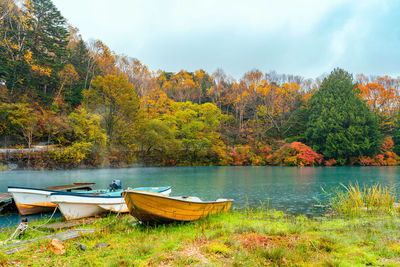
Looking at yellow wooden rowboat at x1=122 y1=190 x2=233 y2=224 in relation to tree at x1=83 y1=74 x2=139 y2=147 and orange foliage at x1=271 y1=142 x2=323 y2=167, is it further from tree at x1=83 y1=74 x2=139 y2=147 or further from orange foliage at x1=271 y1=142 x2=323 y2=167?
orange foliage at x1=271 y1=142 x2=323 y2=167

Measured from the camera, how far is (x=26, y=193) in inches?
428

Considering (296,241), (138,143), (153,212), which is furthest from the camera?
(138,143)

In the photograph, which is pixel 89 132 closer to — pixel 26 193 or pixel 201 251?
pixel 26 193

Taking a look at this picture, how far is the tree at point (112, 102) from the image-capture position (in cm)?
4084

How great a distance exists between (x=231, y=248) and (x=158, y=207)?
275 centimetres

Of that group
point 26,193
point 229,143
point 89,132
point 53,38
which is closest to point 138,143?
point 89,132

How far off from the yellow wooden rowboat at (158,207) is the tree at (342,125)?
139 ft

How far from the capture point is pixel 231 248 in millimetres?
5297

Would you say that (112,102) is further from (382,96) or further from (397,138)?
(382,96)

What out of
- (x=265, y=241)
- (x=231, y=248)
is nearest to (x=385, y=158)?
(x=265, y=241)

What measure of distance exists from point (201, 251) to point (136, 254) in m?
1.34

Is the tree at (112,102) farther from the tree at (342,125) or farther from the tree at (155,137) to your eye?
the tree at (342,125)

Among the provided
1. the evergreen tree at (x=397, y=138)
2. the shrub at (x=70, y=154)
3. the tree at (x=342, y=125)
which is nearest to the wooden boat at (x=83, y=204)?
the shrub at (x=70, y=154)

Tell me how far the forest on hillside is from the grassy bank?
111 ft
